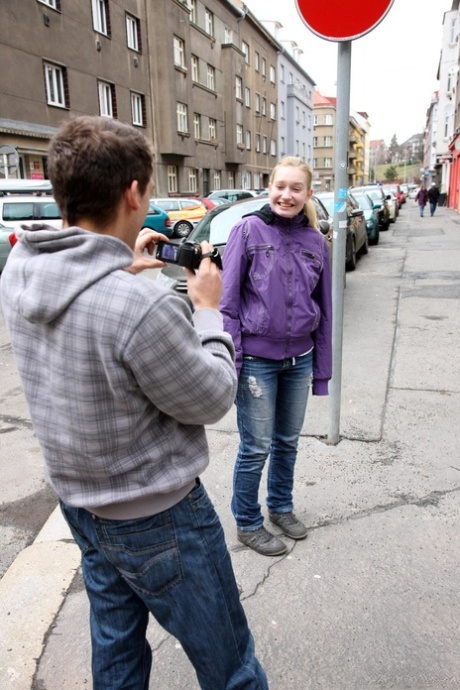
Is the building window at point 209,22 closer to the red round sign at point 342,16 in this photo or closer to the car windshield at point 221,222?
the car windshield at point 221,222

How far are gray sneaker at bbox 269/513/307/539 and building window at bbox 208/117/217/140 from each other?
35.6m

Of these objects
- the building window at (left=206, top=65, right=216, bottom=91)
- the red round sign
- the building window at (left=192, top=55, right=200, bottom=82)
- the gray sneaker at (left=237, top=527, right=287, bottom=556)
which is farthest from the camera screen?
the building window at (left=206, top=65, right=216, bottom=91)

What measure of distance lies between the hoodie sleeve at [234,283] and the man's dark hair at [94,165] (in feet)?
4.22

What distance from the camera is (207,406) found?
4.18 feet

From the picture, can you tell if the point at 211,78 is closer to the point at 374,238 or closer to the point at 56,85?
the point at 56,85

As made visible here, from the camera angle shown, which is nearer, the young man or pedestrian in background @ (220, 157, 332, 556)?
the young man

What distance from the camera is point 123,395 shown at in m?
1.22

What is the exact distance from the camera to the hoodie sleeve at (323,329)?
8.79ft

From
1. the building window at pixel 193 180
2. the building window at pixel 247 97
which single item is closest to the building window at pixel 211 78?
the building window at pixel 193 180

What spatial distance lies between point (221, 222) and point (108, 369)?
643cm

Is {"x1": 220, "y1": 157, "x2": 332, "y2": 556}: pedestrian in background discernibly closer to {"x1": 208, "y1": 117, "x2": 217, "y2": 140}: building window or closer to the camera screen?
the camera screen

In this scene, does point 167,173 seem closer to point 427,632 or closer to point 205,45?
point 205,45

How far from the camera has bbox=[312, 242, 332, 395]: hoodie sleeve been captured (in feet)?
8.79

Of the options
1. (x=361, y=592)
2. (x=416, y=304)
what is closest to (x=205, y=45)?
(x=416, y=304)
